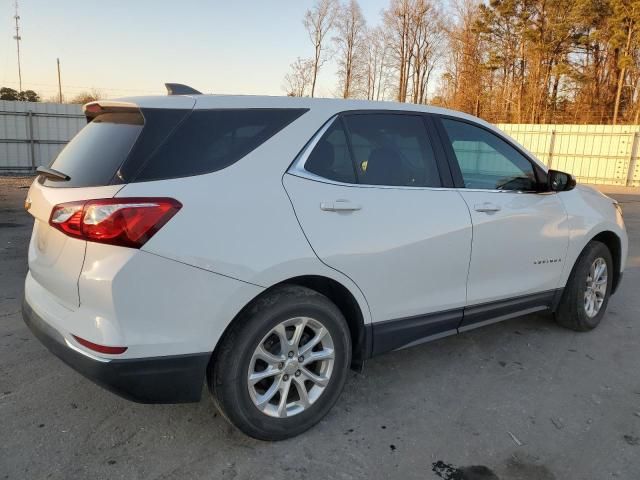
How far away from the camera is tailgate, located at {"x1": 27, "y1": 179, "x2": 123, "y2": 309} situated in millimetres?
2299

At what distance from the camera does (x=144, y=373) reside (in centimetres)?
228

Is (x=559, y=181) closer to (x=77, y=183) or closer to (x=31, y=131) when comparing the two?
(x=77, y=183)

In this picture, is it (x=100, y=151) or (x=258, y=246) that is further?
(x=100, y=151)

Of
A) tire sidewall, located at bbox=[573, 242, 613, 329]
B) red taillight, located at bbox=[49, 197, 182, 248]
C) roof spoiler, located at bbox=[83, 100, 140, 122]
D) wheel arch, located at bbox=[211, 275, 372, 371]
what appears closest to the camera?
red taillight, located at bbox=[49, 197, 182, 248]

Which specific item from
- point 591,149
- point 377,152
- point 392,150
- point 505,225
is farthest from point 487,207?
point 591,149

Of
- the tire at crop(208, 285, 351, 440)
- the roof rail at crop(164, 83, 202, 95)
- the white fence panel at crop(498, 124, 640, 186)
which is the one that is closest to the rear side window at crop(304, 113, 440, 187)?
the tire at crop(208, 285, 351, 440)

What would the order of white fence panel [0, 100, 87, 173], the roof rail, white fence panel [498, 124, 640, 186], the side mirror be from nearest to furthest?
1. the roof rail
2. the side mirror
3. white fence panel [0, 100, 87, 173]
4. white fence panel [498, 124, 640, 186]

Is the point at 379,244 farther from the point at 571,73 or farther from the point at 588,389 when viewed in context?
the point at 571,73

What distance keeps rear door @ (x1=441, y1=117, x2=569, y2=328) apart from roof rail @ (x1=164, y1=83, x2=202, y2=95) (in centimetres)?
157

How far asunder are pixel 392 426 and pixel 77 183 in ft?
6.71

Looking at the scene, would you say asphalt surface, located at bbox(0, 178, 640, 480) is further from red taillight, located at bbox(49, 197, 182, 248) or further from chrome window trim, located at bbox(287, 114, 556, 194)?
chrome window trim, located at bbox(287, 114, 556, 194)

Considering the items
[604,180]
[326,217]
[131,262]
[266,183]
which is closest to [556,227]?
[326,217]

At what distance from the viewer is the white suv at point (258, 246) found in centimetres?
224

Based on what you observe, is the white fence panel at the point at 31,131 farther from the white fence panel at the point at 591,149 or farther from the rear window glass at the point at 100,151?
the white fence panel at the point at 591,149
